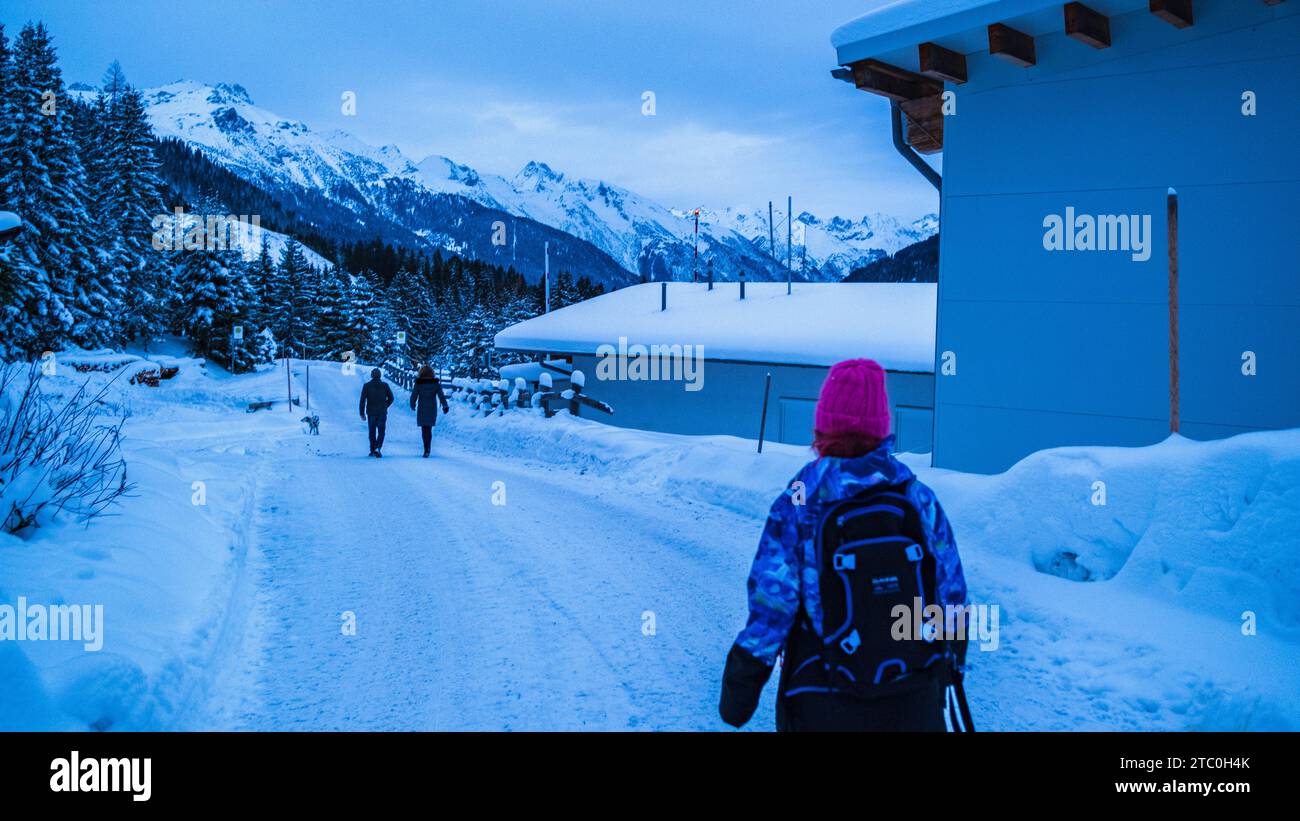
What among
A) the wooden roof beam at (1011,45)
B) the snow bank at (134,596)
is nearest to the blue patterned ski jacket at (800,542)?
the snow bank at (134,596)

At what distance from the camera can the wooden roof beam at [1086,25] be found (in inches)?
341

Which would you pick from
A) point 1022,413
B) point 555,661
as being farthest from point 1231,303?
point 555,661

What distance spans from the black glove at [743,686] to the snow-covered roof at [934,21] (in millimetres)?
8869

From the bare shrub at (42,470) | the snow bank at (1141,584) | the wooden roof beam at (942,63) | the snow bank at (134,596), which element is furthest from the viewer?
the wooden roof beam at (942,63)

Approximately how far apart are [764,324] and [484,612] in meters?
14.3

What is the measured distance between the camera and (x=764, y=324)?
19.1m

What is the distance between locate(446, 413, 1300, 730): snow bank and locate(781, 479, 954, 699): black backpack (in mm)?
2190

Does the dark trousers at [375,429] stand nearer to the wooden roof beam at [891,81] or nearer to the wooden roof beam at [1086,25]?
the wooden roof beam at [891,81]

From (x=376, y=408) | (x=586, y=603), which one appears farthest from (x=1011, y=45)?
(x=376, y=408)

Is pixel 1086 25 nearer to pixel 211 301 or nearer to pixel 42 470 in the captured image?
pixel 42 470

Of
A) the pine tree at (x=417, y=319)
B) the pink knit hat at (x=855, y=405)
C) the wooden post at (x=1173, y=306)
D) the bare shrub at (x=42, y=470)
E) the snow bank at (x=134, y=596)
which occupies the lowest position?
the snow bank at (x=134, y=596)

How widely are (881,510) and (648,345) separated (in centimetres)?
1772

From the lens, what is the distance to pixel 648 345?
2012 centimetres
